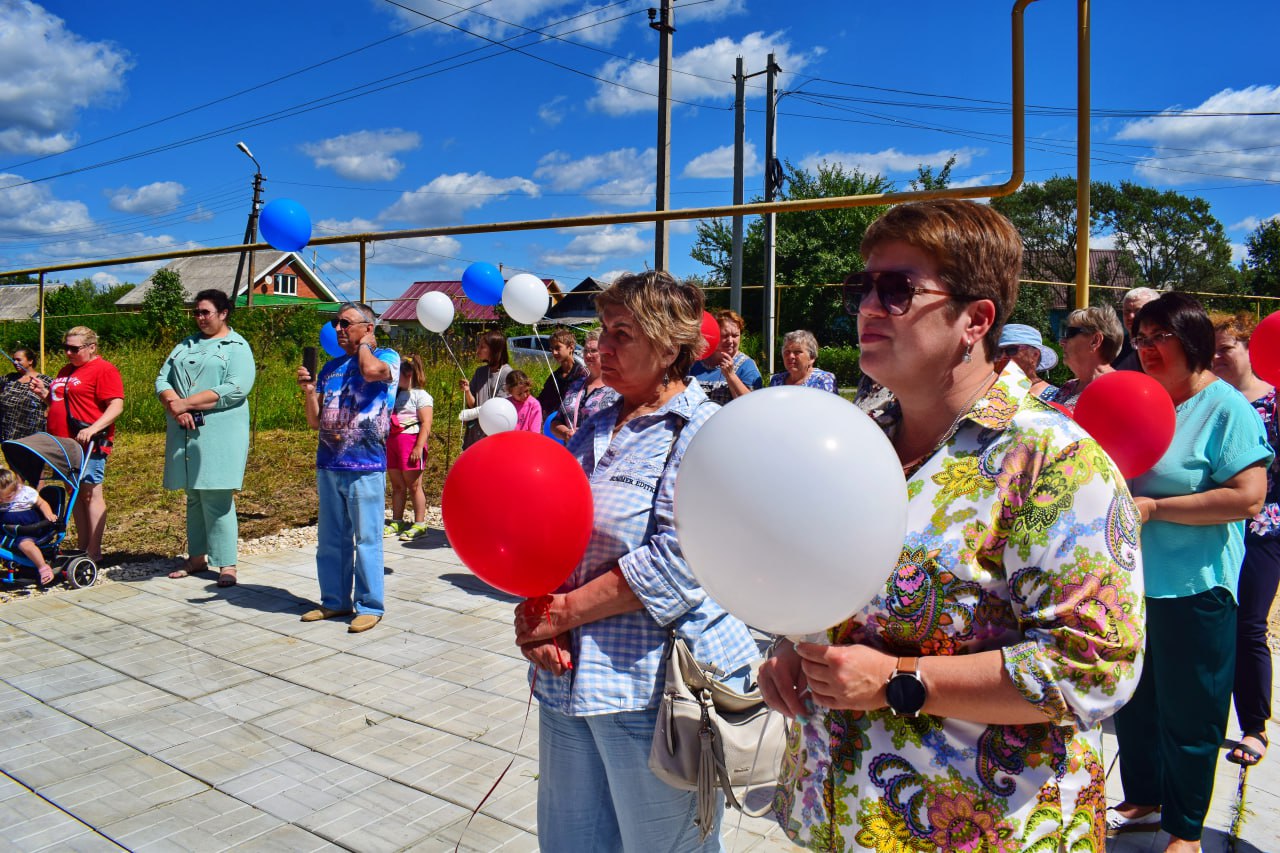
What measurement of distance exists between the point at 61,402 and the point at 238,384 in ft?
5.99

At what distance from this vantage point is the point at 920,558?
4.65ft

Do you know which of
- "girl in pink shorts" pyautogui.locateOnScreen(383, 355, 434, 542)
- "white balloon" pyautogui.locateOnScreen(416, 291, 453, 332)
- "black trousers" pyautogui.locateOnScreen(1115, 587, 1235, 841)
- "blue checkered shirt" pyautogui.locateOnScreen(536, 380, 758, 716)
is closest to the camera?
"blue checkered shirt" pyautogui.locateOnScreen(536, 380, 758, 716)

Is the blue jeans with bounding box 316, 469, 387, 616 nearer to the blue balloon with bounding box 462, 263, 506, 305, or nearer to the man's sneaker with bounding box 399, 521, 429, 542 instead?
the blue balloon with bounding box 462, 263, 506, 305

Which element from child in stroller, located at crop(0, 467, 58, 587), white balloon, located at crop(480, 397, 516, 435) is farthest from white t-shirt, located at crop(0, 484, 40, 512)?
white balloon, located at crop(480, 397, 516, 435)

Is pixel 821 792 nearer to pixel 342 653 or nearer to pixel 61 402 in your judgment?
pixel 342 653

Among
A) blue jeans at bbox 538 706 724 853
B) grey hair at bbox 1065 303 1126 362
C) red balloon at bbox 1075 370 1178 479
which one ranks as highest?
grey hair at bbox 1065 303 1126 362

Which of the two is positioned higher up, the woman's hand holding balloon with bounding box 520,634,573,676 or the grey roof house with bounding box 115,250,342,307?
the grey roof house with bounding box 115,250,342,307

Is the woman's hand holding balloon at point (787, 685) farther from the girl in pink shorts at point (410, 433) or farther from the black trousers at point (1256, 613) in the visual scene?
the girl in pink shorts at point (410, 433)

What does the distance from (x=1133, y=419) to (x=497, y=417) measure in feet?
14.7

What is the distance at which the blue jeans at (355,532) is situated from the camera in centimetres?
535

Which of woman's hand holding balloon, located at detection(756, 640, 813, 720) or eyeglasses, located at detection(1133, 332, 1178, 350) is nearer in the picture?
woman's hand holding balloon, located at detection(756, 640, 813, 720)

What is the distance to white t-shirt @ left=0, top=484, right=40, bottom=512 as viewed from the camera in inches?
243

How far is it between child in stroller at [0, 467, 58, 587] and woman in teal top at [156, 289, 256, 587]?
3.24 ft

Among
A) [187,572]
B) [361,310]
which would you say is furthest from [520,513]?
[187,572]
